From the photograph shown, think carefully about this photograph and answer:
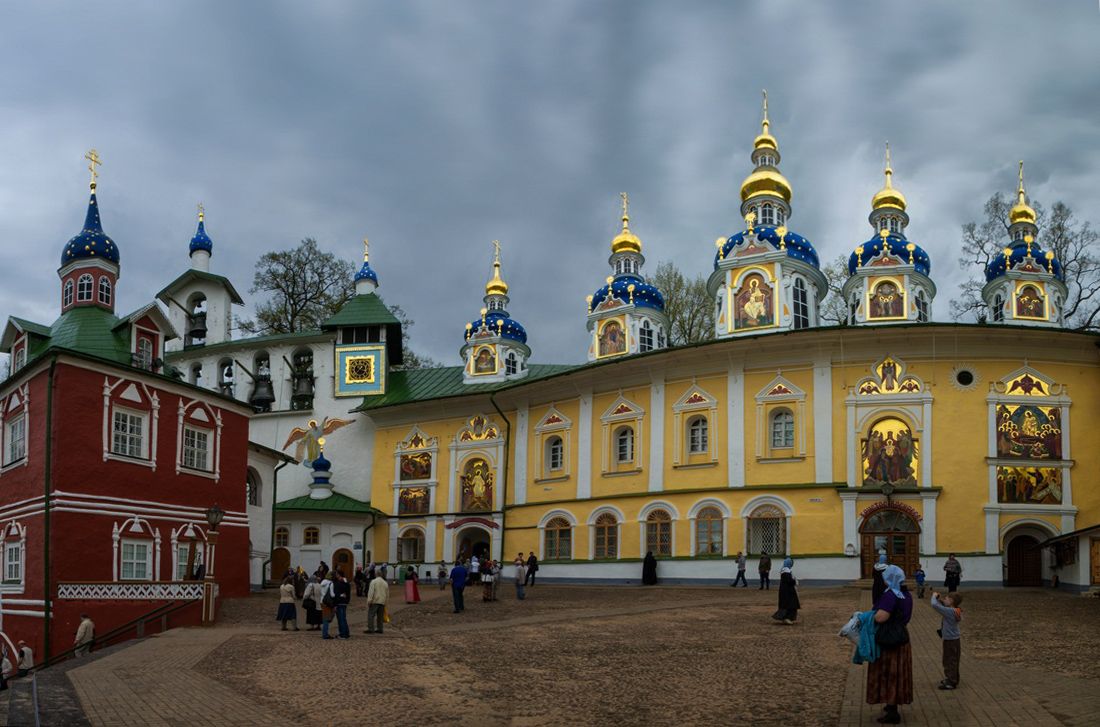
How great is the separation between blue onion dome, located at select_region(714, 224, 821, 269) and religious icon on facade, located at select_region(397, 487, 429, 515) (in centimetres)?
1577

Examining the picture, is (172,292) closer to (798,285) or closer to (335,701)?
(798,285)

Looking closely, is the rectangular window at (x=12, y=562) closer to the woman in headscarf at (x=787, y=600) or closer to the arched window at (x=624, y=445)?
the arched window at (x=624, y=445)

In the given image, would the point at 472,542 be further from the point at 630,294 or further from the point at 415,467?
the point at 630,294

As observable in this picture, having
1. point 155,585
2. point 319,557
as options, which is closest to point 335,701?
point 155,585

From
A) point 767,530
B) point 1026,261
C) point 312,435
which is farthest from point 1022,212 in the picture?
point 312,435

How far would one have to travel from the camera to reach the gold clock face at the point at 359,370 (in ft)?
157

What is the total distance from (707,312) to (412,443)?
53.7ft

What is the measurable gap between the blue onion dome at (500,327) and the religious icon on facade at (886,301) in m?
16.3

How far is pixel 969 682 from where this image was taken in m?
13.3

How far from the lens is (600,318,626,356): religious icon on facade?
136 ft

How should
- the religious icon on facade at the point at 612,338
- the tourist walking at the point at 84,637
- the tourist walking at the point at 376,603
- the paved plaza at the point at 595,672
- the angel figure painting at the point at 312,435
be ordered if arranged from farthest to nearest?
1. the angel figure painting at the point at 312,435
2. the religious icon on facade at the point at 612,338
3. the tourist walking at the point at 84,637
4. the tourist walking at the point at 376,603
5. the paved plaza at the point at 595,672

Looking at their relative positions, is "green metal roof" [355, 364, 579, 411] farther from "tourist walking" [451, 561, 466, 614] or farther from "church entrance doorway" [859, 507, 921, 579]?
"tourist walking" [451, 561, 466, 614]

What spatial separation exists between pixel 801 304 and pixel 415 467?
17.8 metres

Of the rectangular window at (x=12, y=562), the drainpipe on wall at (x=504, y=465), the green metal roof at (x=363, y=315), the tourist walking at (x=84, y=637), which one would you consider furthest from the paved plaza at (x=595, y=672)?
the green metal roof at (x=363, y=315)
